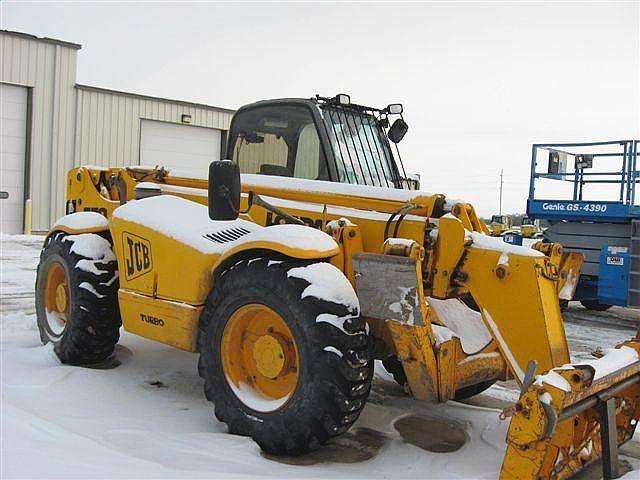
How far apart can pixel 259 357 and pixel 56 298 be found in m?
2.73

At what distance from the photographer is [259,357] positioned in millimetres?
4246

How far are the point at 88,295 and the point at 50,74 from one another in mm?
15200

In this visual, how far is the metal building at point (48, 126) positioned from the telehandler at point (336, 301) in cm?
1216

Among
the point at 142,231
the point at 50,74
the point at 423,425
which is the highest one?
the point at 50,74

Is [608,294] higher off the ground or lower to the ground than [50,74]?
lower

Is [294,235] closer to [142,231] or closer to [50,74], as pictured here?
[142,231]

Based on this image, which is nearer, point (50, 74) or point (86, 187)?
point (86, 187)

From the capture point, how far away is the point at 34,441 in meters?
3.64

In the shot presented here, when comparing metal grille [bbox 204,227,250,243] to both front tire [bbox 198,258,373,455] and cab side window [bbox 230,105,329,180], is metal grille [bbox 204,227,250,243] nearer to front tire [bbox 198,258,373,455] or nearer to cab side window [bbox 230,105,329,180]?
front tire [bbox 198,258,373,455]

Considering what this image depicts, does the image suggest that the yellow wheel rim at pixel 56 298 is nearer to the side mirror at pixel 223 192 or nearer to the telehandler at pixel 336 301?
the telehandler at pixel 336 301

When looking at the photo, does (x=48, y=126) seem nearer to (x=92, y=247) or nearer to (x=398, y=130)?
(x=92, y=247)

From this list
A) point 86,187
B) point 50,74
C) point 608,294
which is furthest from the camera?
point 50,74

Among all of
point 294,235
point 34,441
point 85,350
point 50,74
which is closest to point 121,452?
point 34,441

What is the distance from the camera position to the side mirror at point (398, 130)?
5672 millimetres
